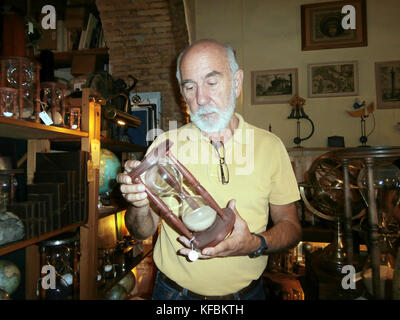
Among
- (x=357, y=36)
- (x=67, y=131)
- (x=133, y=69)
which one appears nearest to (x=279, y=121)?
(x=357, y=36)

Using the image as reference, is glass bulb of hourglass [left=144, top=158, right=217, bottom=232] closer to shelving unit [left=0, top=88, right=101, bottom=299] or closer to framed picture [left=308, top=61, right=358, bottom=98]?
shelving unit [left=0, top=88, right=101, bottom=299]

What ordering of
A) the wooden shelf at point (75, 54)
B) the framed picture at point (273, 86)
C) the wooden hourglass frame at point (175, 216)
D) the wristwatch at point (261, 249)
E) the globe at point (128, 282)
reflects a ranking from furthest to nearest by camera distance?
the framed picture at point (273, 86) → the wooden shelf at point (75, 54) → the globe at point (128, 282) → the wristwatch at point (261, 249) → the wooden hourglass frame at point (175, 216)

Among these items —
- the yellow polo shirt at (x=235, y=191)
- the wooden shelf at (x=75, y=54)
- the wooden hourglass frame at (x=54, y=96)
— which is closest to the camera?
the yellow polo shirt at (x=235, y=191)

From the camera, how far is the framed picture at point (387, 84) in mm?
4219

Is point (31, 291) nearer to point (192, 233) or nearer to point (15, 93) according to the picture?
point (15, 93)

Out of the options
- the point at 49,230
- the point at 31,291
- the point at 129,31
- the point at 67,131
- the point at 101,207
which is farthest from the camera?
the point at 129,31

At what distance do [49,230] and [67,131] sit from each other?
71cm

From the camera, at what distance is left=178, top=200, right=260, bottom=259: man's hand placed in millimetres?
1030

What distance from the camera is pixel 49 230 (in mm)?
1747

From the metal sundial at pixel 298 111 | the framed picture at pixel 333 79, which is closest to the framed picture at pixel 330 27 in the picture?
the framed picture at pixel 333 79

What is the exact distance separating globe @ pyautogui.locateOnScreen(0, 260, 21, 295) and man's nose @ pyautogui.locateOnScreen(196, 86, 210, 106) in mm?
1820

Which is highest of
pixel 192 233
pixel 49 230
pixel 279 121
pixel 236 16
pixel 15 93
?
pixel 236 16

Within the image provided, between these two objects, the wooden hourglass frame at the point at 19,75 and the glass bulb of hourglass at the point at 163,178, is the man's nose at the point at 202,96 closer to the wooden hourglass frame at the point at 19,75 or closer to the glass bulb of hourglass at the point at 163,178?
the glass bulb of hourglass at the point at 163,178

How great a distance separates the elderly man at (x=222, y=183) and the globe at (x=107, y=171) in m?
1.19
